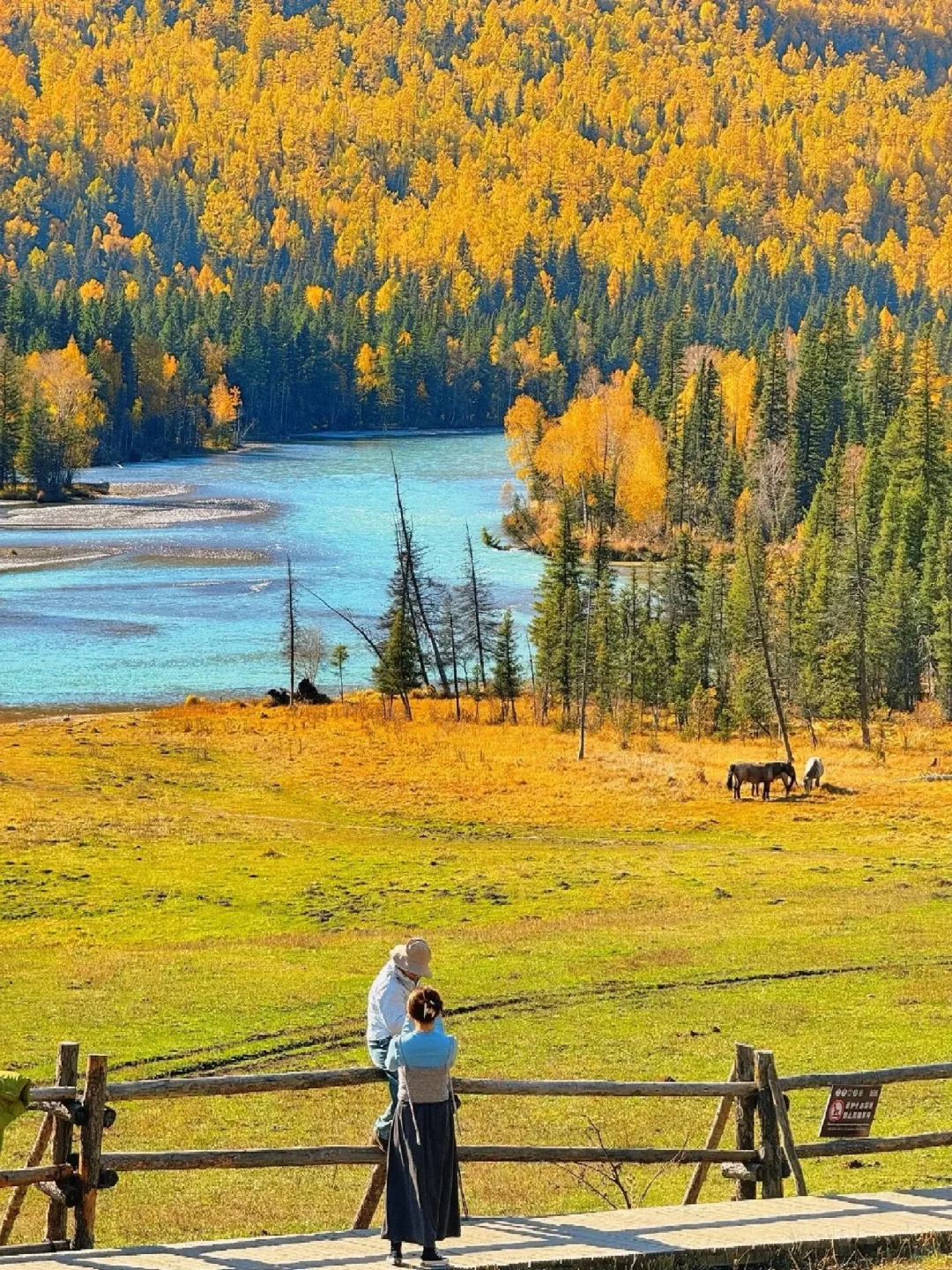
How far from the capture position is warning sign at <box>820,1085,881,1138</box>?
18.0 meters

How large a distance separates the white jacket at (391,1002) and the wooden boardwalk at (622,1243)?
178cm

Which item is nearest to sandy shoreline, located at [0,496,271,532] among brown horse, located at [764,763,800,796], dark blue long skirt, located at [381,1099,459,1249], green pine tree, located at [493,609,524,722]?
green pine tree, located at [493,609,524,722]

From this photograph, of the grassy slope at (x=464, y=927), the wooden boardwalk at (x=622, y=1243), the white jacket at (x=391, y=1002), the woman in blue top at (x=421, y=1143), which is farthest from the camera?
the grassy slope at (x=464, y=927)

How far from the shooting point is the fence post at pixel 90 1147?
641 inches

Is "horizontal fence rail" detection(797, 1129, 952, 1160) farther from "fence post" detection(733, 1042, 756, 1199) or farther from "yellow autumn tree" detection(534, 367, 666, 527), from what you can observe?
"yellow autumn tree" detection(534, 367, 666, 527)

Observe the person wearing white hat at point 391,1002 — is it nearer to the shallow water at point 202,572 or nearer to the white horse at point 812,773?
the white horse at point 812,773

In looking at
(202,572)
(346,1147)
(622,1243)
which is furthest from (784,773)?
(202,572)

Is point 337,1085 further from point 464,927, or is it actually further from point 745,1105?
point 464,927

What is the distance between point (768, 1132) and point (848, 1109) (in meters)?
0.78

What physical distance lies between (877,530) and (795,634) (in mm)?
21392

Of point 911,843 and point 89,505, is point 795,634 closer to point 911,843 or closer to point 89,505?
point 911,843

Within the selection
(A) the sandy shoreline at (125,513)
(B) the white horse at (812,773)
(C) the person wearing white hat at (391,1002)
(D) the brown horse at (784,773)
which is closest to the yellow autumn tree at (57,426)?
(A) the sandy shoreline at (125,513)

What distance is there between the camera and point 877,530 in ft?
403

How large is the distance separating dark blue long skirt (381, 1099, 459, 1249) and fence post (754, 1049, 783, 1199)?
348cm
